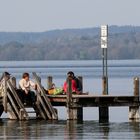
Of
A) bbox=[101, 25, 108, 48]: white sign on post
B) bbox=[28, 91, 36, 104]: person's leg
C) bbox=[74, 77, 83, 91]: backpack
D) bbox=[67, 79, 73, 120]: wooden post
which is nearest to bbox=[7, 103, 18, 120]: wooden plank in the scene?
bbox=[28, 91, 36, 104]: person's leg

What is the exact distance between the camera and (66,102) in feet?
143

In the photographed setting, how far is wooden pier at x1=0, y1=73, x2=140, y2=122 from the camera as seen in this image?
43.6 m

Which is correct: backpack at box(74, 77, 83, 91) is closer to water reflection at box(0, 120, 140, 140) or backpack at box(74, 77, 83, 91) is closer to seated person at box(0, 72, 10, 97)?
water reflection at box(0, 120, 140, 140)

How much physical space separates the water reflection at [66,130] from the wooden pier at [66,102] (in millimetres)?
547

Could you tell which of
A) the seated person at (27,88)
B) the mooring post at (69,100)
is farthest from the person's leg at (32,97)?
the mooring post at (69,100)

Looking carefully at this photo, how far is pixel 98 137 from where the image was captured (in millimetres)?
36594

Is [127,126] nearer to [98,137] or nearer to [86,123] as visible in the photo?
[86,123]

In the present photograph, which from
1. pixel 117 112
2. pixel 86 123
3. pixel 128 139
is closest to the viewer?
pixel 128 139

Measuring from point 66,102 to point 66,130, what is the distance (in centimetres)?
431

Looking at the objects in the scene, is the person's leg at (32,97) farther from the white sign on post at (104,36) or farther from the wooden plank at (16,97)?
the white sign on post at (104,36)

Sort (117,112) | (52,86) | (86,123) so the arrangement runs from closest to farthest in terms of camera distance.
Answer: (86,123) → (52,86) → (117,112)

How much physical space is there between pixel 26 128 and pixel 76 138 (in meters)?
4.44

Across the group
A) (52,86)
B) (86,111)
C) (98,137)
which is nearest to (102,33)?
(52,86)

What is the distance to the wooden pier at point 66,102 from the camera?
143 ft
